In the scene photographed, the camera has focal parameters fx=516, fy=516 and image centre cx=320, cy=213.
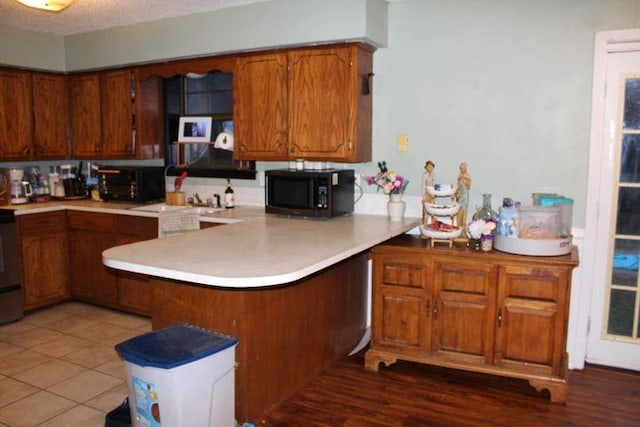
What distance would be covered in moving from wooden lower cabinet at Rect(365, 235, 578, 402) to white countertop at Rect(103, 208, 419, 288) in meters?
0.33

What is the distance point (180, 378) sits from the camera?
2027 millimetres

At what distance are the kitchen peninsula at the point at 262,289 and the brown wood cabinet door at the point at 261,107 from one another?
78 centimetres

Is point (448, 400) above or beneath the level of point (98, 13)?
beneath

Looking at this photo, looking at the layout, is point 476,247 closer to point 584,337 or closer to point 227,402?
point 584,337

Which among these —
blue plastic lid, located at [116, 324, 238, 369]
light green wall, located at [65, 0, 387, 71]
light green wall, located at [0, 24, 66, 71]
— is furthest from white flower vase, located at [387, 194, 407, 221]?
light green wall, located at [0, 24, 66, 71]

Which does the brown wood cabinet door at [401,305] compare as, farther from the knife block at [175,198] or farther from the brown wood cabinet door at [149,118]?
the brown wood cabinet door at [149,118]

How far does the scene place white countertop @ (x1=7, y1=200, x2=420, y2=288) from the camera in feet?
6.81

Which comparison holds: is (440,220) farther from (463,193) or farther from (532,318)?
(532,318)

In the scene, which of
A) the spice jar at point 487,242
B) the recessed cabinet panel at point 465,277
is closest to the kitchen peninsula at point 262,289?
the recessed cabinet panel at point 465,277

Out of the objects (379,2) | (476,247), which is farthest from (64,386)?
(379,2)

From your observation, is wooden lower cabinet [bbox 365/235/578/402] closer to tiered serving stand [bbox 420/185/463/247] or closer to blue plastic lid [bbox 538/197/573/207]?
tiered serving stand [bbox 420/185/463/247]

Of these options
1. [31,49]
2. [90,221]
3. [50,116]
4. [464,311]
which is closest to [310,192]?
[464,311]

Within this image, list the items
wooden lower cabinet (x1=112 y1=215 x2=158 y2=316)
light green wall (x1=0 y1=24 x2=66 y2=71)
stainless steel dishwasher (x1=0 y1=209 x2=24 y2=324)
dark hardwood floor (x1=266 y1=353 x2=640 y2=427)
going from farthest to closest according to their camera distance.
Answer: light green wall (x1=0 y1=24 x2=66 y2=71) < wooden lower cabinet (x1=112 y1=215 x2=158 y2=316) < stainless steel dishwasher (x1=0 y1=209 x2=24 y2=324) < dark hardwood floor (x1=266 y1=353 x2=640 y2=427)

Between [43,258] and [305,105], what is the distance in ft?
8.82
